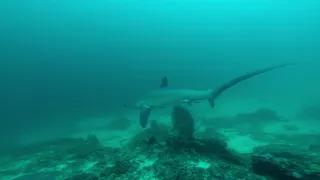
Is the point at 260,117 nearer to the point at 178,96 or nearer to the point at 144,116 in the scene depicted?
the point at 144,116

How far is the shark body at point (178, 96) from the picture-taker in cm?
1176

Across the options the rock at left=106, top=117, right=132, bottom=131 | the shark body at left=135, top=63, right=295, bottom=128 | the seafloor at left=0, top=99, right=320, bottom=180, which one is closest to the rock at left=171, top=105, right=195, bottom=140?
the seafloor at left=0, top=99, right=320, bottom=180

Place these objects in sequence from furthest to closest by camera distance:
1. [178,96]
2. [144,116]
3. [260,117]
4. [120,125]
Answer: [120,125], [260,117], [144,116], [178,96]

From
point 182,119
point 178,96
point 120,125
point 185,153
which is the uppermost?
point 178,96

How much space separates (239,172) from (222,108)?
41838 millimetres

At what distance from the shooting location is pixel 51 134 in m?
39.3

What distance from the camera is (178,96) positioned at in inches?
502

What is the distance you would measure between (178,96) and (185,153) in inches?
114

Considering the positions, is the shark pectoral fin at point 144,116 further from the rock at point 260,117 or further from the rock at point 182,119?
the rock at point 260,117

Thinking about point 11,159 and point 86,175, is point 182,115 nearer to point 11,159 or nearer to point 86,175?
point 86,175

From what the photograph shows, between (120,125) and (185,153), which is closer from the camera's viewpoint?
(185,153)

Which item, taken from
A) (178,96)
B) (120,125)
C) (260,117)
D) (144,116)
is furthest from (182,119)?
(260,117)

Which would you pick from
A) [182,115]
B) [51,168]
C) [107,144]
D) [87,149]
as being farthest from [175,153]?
[107,144]

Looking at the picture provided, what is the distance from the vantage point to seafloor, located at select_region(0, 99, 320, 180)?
8.66 m
